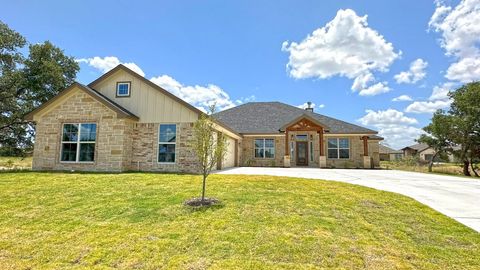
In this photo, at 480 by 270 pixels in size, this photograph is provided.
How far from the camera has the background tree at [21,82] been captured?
20078mm

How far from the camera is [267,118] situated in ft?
86.1

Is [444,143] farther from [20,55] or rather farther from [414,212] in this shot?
[20,55]

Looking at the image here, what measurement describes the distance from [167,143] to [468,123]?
2346cm

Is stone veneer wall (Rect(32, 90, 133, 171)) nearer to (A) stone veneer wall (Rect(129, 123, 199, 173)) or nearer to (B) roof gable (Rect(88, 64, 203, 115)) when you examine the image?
(A) stone veneer wall (Rect(129, 123, 199, 173))

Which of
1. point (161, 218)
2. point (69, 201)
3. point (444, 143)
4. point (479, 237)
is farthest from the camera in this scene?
point (444, 143)

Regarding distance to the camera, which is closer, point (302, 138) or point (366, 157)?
point (366, 157)

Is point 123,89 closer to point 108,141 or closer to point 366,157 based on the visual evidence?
point 108,141

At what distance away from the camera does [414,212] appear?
662 cm

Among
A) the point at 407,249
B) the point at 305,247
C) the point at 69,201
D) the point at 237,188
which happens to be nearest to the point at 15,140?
the point at 69,201

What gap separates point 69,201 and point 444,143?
91.9 feet

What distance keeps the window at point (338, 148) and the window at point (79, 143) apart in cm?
1775

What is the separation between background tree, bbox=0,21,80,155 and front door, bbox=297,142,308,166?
66.4ft

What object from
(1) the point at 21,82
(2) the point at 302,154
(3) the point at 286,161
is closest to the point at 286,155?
(3) the point at 286,161

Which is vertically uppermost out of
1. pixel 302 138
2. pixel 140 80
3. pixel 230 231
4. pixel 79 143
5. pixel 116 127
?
pixel 140 80
